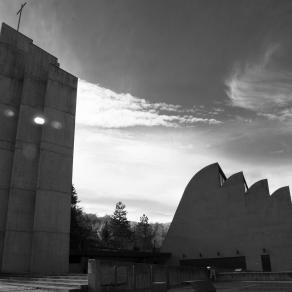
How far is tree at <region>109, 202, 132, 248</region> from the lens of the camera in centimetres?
8012

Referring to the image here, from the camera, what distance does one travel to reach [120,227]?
264 ft

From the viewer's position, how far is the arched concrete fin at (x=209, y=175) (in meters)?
39.8

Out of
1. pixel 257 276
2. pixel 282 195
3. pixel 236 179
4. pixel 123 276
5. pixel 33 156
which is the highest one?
pixel 236 179

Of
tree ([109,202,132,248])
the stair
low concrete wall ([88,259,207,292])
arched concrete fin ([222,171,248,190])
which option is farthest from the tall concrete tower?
tree ([109,202,132,248])

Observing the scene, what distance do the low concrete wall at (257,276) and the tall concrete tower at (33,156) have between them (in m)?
10.3

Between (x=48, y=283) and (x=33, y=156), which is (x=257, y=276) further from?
(x=33, y=156)

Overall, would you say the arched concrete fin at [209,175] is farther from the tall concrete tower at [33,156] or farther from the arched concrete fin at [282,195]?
the tall concrete tower at [33,156]

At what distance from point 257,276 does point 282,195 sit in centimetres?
1548

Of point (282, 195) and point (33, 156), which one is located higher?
point (33, 156)

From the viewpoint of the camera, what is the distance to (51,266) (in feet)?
70.2

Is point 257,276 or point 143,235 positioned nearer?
point 257,276

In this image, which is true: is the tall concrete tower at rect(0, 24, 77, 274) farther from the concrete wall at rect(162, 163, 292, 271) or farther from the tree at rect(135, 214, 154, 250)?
the tree at rect(135, 214, 154, 250)

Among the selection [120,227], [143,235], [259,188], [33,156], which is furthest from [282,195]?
[143,235]

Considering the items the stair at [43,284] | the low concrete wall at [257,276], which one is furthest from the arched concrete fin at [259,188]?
the stair at [43,284]
